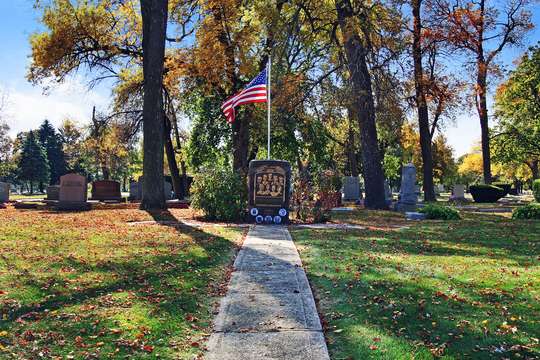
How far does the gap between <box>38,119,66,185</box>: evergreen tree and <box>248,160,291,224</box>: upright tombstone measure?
65567 millimetres

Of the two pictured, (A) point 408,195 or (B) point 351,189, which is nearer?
(A) point 408,195

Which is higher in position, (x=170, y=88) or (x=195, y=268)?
(x=170, y=88)

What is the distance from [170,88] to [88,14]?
19.1ft

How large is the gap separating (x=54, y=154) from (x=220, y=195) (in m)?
67.8

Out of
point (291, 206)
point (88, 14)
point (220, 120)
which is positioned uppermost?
point (88, 14)

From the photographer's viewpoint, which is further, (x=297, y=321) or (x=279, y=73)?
(x=279, y=73)

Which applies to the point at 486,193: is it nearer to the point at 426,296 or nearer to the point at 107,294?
the point at 426,296

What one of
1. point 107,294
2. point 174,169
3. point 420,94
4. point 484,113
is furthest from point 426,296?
point 484,113

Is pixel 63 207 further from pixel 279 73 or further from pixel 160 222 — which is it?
pixel 279 73

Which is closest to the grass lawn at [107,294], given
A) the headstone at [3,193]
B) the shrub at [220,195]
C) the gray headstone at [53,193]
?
the shrub at [220,195]

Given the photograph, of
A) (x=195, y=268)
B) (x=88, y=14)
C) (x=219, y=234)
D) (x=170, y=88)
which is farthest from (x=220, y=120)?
(x=195, y=268)

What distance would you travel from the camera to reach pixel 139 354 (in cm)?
408

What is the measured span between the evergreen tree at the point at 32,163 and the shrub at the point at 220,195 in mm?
57405

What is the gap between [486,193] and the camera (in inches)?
1261
